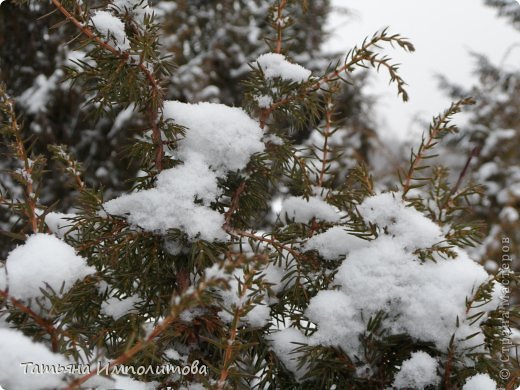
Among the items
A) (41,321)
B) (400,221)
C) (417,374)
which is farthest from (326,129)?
(41,321)

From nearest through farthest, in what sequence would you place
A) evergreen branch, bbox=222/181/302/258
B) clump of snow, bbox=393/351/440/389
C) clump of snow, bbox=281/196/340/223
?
clump of snow, bbox=393/351/440/389
evergreen branch, bbox=222/181/302/258
clump of snow, bbox=281/196/340/223

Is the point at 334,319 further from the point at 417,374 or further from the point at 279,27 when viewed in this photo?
the point at 279,27

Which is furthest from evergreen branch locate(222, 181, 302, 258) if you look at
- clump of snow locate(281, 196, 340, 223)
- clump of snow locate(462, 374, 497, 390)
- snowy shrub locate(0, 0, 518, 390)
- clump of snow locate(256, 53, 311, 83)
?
clump of snow locate(462, 374, 497, 390)

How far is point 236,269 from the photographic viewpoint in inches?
27.4

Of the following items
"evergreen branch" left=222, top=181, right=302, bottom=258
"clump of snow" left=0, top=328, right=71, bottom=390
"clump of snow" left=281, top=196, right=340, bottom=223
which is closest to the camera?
"clump of snow" left=0, top=328, right=71, bottom=390

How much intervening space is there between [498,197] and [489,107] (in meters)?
1.13

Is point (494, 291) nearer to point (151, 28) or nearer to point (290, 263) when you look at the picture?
point (290, 263)

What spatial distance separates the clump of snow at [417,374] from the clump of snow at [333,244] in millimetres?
214

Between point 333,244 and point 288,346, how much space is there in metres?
0.20

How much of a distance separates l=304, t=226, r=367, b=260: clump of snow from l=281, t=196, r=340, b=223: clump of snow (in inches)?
2.9

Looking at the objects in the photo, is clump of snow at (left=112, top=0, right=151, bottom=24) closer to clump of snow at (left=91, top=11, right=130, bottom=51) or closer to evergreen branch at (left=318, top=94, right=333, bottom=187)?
clump of snow at (left=91, top=11, right=130, bottom=51)

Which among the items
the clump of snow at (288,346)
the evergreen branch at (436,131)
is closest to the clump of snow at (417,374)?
the clump of snow at (288,346)

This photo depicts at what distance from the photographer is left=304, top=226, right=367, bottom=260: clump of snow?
80 cm

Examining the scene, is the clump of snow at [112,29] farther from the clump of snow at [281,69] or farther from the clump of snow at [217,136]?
the clump of snow at [281,69]
